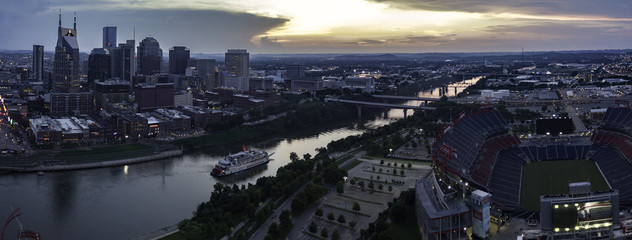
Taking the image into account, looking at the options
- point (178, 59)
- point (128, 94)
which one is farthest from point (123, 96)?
point (178, 59)

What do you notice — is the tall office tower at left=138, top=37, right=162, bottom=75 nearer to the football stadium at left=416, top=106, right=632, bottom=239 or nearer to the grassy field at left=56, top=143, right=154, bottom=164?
the grassy field at left=56, top=143, right=154, bottom=164

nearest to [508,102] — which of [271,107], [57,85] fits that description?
[271,107]

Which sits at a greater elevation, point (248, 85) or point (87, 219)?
point (248, 85)

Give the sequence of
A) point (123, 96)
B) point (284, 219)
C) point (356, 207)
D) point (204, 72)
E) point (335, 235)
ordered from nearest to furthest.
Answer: point (335, 235)
point (284, 219)
point (356, 207)
point (123, 96)
point (204, 72)

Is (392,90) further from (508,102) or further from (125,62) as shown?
(125,62)

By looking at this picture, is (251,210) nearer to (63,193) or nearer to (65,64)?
(63,193)

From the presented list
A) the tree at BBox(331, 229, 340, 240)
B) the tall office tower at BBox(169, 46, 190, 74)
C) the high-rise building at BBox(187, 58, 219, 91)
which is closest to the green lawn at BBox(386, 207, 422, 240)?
the tree at BBox(331, 229, 340, 240)
